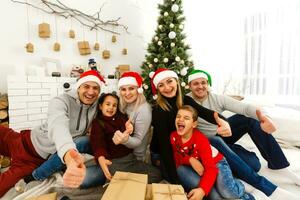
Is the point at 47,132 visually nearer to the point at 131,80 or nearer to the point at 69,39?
the point at 131,80

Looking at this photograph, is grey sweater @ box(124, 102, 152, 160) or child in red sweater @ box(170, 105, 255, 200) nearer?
child in red sweater @ box(170, 105, 255, 200)

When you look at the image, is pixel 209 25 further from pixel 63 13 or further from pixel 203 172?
pixel 203 172

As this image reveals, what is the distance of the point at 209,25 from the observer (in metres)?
3.78

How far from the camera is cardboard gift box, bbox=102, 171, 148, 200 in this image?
92 centimetres

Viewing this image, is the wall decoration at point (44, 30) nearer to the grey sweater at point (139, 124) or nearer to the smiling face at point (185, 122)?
the grey sweater at point (139, 124)

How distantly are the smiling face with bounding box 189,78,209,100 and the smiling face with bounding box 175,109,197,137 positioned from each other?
0.44m

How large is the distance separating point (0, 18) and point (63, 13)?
2.42 feet

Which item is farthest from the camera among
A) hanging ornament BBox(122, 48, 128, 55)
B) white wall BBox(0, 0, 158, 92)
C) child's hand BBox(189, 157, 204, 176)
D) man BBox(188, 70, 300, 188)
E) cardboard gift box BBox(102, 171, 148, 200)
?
hanging ornament BBox(122, 48, 128, 55)

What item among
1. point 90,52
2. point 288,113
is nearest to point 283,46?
point 288,113

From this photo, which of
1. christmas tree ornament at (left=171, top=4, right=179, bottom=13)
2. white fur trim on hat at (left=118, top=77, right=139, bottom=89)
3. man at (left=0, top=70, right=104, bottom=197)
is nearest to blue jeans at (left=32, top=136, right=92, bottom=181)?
man at (left=0, top=70, right=104, bottom=197)

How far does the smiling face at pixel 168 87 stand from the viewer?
1.69 metres

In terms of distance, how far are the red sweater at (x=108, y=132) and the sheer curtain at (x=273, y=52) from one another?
242 cm

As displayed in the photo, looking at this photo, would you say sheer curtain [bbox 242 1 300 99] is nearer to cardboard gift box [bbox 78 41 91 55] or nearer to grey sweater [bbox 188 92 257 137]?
grey sweater [bbox 188 92 257 137]

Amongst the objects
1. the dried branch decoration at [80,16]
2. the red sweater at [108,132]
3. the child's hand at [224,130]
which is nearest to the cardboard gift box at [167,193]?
the child's hand at [224,130]
